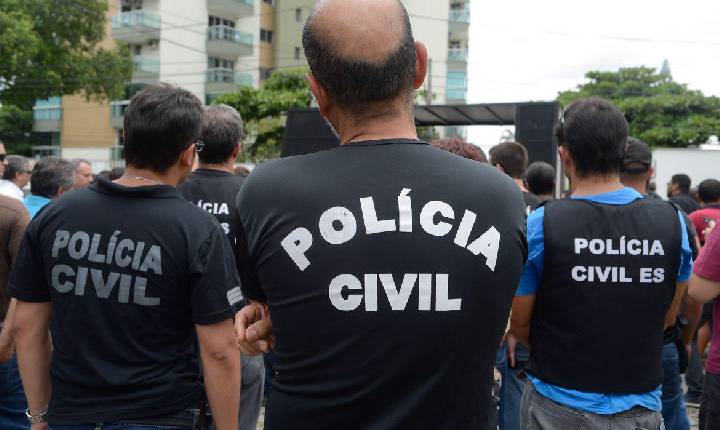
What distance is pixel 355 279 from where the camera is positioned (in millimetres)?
1358

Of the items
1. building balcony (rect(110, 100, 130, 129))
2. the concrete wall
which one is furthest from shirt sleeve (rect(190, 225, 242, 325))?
building balcony (rect(110, 100, 130, 129))

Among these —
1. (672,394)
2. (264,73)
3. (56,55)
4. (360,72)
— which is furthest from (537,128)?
(264,73)

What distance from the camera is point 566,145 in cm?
262

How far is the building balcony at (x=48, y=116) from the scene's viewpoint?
126 ft

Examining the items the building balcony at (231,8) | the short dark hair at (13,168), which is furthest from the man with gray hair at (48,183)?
the building balcony at (231,8)

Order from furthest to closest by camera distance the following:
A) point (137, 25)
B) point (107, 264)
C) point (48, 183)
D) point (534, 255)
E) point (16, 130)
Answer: point (16, 130) → point (137, 25) → point (48, 183) → point (534, 255) → point (107, 264)

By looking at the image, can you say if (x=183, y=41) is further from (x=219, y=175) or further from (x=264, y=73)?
(x=219, y=175)

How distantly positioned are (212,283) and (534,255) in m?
1.21

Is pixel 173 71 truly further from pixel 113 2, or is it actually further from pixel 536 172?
pixel 536 172

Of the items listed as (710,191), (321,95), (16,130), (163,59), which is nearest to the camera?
(321,95)

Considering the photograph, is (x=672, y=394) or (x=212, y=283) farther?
(x=672, y=394)

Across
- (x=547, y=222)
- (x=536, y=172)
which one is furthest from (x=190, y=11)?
(x=547, y=222)

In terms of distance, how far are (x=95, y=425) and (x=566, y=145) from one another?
2.07m

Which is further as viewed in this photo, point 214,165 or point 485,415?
point 214,165
